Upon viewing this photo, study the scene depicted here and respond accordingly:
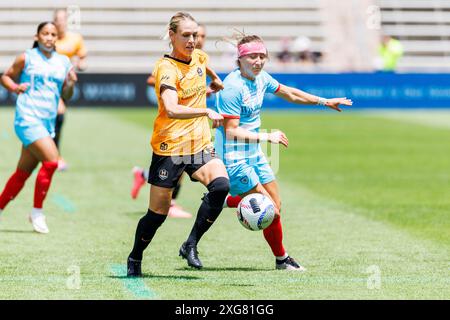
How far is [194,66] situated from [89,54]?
106 ft

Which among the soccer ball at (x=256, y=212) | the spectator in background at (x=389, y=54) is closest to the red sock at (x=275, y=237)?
the soccer ball at (x=256, y=212)

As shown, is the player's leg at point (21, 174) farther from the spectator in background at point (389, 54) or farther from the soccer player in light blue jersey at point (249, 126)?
the spectator in background at point (389, 54)

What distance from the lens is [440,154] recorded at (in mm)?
21094

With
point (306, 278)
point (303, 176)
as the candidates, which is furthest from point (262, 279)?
point (303, 176)

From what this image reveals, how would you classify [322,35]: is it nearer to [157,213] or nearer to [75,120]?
[75,120]

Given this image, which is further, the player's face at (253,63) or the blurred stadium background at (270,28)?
the blurred stadium background at (270,28)

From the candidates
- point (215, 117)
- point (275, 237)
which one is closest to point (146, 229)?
point (275, 237)

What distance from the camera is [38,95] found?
11.9m

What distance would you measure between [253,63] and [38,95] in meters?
3.53

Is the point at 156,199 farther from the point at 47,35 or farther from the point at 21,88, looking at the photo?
the point at 47,35

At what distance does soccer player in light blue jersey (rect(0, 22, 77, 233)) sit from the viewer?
1167 cm

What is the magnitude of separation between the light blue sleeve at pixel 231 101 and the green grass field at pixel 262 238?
1337 millimetres

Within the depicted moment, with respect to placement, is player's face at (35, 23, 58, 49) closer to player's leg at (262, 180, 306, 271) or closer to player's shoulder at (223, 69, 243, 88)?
player's shoulder at (223, 69, 243, 88)

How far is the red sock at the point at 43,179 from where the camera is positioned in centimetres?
1180
